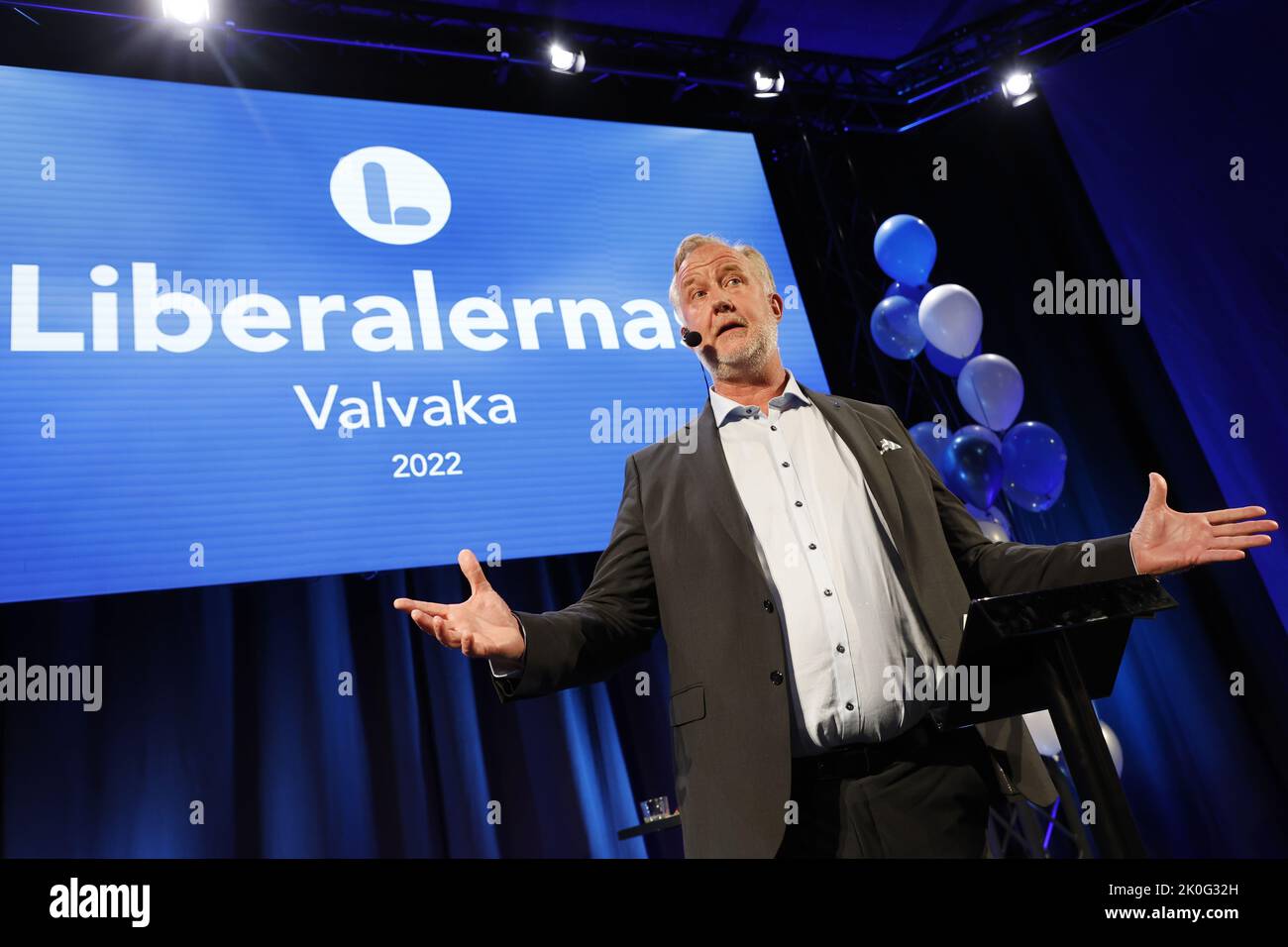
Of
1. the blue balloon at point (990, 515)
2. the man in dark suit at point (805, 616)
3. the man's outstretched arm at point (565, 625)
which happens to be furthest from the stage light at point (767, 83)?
the man's outstretched arm at point (565, 625)

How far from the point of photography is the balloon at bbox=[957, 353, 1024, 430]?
3980mm

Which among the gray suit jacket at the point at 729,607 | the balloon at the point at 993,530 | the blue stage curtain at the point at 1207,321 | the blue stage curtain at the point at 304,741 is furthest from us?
the blue stage curtain at the point at 1207,321

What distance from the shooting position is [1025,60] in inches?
185

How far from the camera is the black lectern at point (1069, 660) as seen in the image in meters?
1.17

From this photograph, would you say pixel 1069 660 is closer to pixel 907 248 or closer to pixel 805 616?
pixel 805 616

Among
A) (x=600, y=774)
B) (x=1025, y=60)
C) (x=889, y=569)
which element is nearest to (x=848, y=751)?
(x=889, y=569)

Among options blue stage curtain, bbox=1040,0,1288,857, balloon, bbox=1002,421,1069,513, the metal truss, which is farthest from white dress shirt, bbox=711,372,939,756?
the metal truss

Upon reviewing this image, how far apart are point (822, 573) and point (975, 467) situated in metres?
Result: 2.34

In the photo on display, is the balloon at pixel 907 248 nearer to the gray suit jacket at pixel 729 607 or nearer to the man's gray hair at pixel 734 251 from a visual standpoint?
the man's gray hair at pixel 734 251

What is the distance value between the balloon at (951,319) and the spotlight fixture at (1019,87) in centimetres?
131

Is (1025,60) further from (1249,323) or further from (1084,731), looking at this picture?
(1084,731)

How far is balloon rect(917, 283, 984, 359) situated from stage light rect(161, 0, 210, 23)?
3.05 metres

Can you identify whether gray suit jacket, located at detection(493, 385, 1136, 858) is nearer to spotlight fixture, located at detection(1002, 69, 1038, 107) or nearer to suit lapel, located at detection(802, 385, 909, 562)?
suit lapel, located at detection(802, 385, 909, 562)

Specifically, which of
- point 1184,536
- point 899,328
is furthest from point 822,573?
point 899,328
